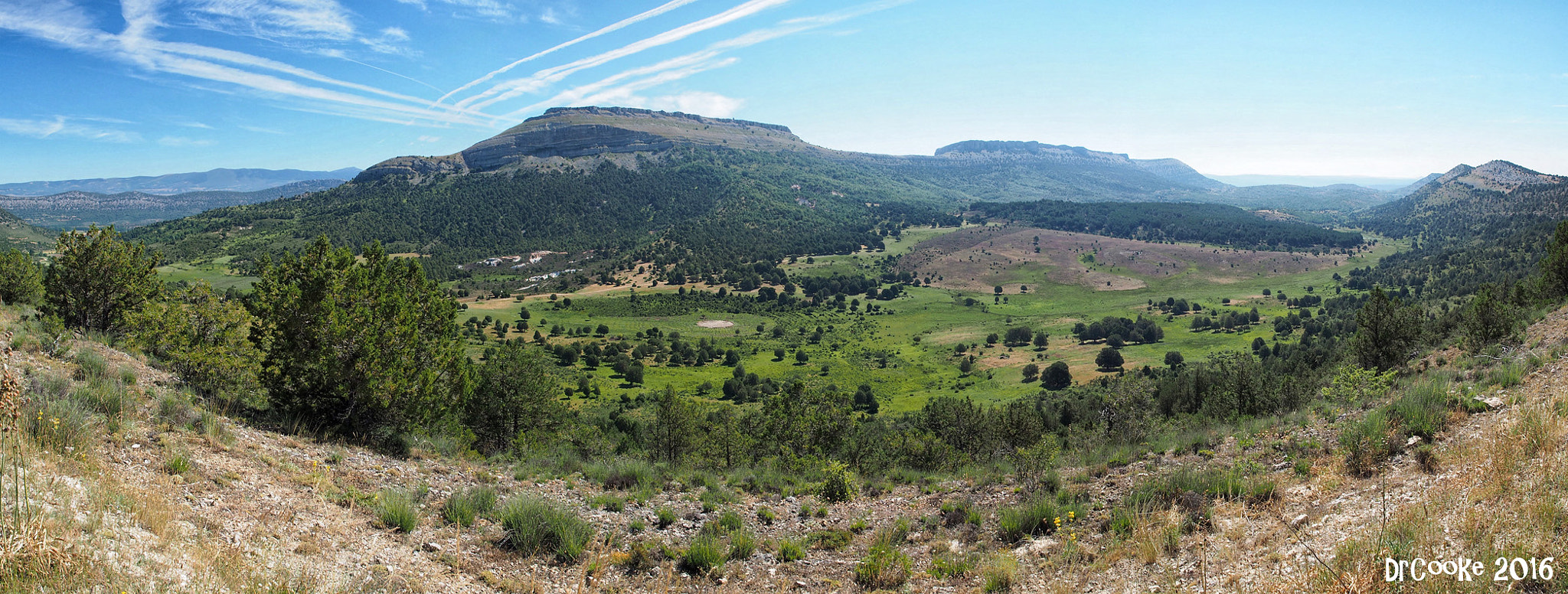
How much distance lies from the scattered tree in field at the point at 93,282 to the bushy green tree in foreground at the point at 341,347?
227 inches

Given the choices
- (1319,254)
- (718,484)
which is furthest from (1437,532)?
(1319,254)

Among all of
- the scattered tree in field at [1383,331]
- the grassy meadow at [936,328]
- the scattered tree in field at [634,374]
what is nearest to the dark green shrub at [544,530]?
the scattered tree in field at [1383,331]

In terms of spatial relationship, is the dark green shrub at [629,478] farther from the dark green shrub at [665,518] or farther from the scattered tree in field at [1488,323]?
the scattered tree in field at [1488,323]

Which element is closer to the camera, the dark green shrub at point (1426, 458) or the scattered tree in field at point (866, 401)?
the dark green shrub at point (1426, 458)

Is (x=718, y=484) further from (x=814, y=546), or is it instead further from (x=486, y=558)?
(x=486, y=558)

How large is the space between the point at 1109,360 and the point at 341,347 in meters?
93.8

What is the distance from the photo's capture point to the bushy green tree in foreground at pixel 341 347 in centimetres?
1558

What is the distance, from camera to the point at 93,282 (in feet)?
64.5

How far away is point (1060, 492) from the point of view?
1126cm

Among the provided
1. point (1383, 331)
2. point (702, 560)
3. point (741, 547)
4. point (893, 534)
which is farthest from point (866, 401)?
point (702, 560)

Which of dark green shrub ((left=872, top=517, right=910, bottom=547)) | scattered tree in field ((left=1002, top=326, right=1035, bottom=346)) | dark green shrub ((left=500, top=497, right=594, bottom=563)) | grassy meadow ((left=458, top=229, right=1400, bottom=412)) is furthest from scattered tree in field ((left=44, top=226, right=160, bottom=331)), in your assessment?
scattered tree in field ((left=1002, top=326, right=1035, bottom=346))

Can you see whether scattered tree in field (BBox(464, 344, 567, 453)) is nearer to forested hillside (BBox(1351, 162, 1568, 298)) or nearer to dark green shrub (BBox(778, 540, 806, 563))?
dark green shrub (BBox(778, 540, 806, 563))

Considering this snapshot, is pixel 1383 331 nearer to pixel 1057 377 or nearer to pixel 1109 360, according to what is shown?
pixel 1057 377

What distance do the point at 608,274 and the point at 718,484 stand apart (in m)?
163
